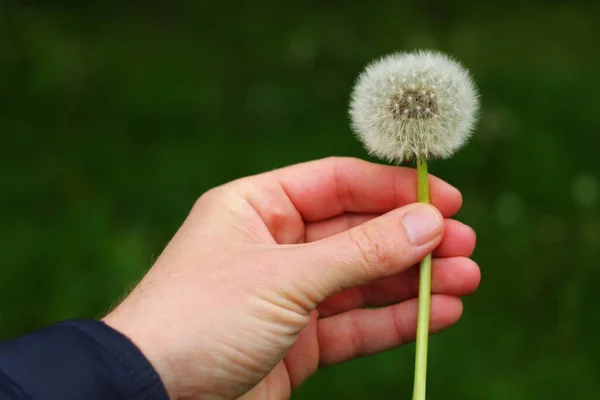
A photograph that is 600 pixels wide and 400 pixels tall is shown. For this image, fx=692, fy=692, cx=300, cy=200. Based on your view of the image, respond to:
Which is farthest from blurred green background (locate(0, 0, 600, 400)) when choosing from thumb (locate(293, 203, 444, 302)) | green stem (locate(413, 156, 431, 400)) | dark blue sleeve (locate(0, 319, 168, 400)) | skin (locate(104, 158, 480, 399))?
dark blue sleeve (locate(0, 319, 168, 400))

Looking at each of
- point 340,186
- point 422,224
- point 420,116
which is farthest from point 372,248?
point 340,186

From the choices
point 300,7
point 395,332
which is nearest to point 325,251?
point 395,332

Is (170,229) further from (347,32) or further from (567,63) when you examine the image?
(567,63)

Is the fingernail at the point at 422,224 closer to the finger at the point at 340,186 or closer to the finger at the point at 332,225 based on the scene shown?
the finger at the point at 340,186

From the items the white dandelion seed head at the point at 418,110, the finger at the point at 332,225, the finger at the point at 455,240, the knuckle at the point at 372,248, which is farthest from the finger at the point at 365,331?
the white dandelion seed head at the point at 418,110

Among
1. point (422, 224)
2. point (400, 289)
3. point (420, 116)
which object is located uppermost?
point (420, 116)

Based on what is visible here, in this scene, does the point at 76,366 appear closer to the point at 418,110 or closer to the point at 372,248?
the point at 372,248

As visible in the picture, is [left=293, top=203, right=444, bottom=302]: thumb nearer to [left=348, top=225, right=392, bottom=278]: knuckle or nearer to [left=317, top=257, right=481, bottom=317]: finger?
[left=348, top=225, right=392, bottom=278]: knuckle
